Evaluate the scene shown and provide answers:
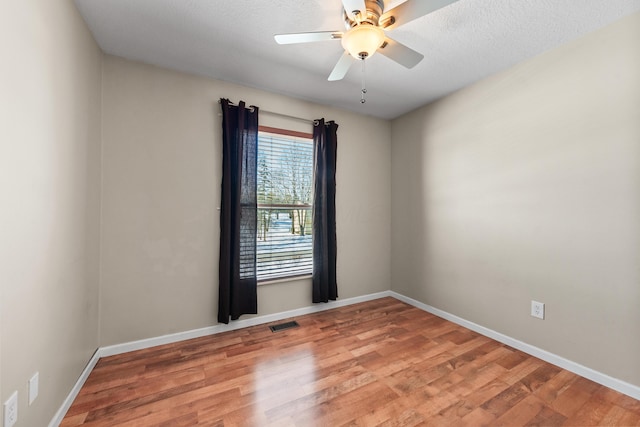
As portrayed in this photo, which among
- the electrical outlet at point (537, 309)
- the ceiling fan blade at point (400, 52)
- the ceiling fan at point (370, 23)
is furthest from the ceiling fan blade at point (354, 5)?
the electrical outlet at point (537, 309)

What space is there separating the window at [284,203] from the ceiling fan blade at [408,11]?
1614 mm

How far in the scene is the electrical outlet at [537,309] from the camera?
210 cm

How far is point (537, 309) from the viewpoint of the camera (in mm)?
2131

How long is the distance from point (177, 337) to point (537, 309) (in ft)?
10.3

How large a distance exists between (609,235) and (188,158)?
133 inches

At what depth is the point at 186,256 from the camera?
2377 mm

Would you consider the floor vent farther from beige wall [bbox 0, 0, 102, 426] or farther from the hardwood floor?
beige wall [bbox 0, 0, 102, 426]

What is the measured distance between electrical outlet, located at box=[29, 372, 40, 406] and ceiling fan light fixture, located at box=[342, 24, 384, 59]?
92.9 inches

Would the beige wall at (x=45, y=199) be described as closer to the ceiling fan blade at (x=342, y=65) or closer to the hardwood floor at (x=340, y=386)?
the hardwood floor at (x=340, y=386)

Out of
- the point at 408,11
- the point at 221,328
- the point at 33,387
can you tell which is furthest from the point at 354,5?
the point at 221,328

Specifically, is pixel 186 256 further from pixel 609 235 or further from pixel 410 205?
pixel 609 235

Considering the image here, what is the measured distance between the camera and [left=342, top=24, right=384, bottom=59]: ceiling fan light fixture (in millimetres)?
1434

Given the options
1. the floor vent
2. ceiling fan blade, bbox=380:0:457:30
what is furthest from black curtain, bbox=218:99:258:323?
ceiling fan blade, bbox=380:0:457:30

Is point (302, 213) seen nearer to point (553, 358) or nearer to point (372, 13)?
point (372, 13)
